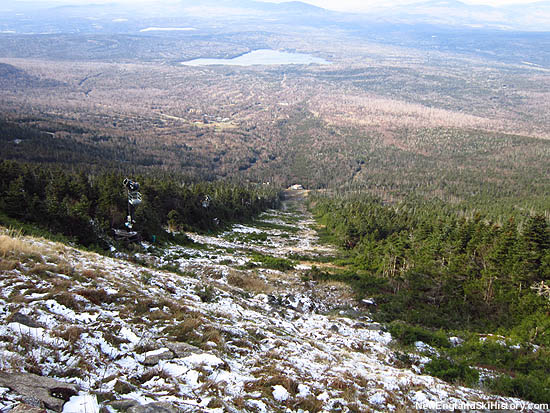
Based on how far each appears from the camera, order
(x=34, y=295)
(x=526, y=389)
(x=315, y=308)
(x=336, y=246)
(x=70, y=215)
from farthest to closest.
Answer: (x=336, y=246), (x=70, y=215), (x=315, y=308), (x=526, y=389), (x=34, y=295)

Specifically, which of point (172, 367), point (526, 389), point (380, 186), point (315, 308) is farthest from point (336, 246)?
point (380, 186)

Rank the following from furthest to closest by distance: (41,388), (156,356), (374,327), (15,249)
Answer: (374,327) → (15,249) → (156,356) → (41,388)

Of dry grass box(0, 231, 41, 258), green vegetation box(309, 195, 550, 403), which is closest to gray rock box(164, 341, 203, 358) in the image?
dry grass box(0, 231, 41, 258)

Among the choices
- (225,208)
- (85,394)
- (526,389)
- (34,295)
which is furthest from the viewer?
(225,208)

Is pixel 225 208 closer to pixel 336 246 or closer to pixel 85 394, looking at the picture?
pixel 336 246

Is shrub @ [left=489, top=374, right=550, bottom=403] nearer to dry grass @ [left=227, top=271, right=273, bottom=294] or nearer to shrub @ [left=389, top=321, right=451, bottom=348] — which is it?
shrub @ [left=389, top=321, right=451, bottom=348]

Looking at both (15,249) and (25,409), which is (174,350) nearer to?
(25,409)

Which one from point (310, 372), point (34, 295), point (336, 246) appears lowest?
point (336, 246)

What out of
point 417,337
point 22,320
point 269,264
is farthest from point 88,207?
point 417,337
